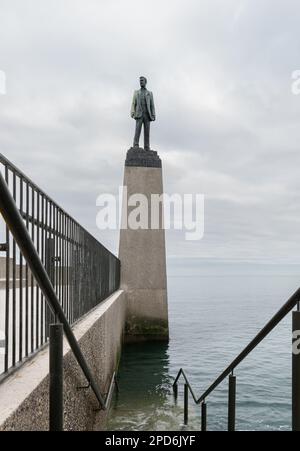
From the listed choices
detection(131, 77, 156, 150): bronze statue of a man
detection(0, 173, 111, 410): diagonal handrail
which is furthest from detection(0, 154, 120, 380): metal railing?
detection(131, 77, 156, 150): bronze statue of a man

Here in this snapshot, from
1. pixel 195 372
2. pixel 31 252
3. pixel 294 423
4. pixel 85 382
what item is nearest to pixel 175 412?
pixel 85 382

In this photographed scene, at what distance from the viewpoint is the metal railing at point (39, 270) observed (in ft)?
7.18

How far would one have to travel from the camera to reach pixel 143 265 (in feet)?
47.6

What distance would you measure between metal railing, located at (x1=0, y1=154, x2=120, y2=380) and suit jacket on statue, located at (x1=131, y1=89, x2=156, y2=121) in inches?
364

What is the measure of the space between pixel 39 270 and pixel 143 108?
47.6 feet

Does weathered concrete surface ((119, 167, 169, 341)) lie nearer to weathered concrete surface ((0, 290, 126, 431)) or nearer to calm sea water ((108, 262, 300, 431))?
calm sea water ((108, 262, 300, 431))

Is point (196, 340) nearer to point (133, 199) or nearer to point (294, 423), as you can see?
point (133, 199)

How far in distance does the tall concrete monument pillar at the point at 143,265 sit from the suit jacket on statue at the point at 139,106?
98.4 inches

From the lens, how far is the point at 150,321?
14.4m

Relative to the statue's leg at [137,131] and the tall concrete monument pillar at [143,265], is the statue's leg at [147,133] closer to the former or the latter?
the statue's leg at [137,131]

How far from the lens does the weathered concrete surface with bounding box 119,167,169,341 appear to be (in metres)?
14.4

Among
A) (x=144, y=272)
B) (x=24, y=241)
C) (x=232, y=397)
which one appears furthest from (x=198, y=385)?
(x=24, y=241)

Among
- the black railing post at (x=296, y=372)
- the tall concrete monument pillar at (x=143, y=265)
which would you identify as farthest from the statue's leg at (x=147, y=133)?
the black railing post at (x=296, y=372)

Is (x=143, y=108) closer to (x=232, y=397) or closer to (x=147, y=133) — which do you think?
(x=147, y=133)
